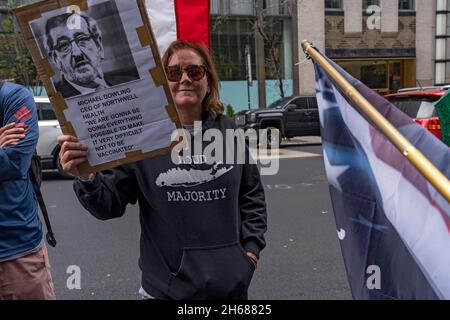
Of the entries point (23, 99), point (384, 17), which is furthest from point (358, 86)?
point (384, 17)

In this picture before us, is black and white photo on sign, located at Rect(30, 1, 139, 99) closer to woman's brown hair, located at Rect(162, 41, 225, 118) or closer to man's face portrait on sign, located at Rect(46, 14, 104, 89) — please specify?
man's face portrait on sign, located at Rect(46, 14, 104, 89)

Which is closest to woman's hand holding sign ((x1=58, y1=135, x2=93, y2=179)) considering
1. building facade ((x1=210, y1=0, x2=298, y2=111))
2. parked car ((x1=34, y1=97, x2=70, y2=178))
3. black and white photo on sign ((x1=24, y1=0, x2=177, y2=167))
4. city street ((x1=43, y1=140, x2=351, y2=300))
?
black and white photo on sign ((x1=24, y1=0, x2=177, y2=167))

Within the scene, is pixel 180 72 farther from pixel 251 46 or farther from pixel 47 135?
pixel 251 46

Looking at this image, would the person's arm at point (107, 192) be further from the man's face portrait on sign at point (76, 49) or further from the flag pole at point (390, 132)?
the flag pole at point (390, 132)

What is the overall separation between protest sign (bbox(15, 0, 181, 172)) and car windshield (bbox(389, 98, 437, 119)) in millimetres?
6065

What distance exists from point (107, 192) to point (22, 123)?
30.0 inches

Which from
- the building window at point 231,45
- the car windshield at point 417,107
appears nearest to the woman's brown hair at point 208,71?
the car windshield at point 417,107

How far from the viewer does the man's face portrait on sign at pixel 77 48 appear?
57.6 inches

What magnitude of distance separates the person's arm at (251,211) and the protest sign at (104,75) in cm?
61

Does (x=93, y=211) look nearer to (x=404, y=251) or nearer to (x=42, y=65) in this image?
(x=42, y=65)

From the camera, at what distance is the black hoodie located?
1833 mm
